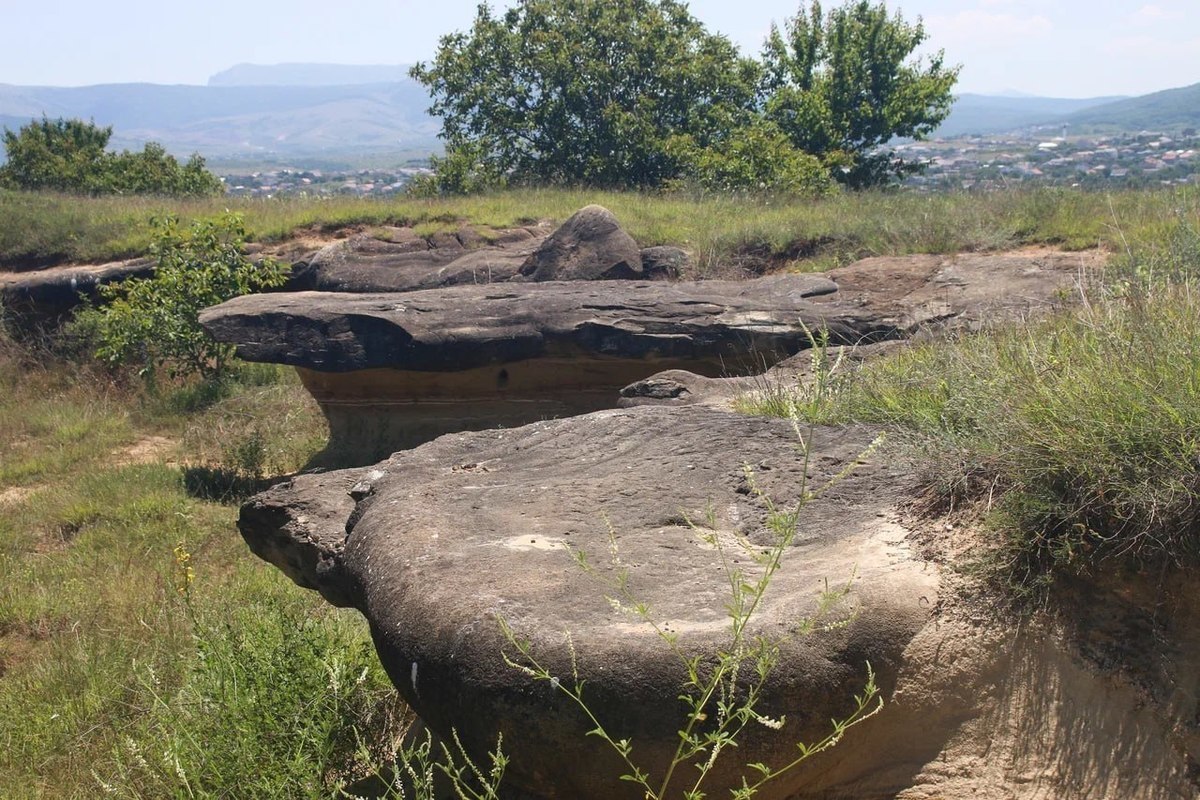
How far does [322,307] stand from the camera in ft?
27.5

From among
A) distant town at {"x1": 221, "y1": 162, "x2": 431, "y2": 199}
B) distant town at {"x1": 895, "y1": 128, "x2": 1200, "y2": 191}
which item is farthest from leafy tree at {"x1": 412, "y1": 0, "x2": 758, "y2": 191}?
distant town at {"x1": 895, "y1": 128, "x2": 1200, "y2": 191}

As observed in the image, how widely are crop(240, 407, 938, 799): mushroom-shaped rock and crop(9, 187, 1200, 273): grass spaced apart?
626 cm

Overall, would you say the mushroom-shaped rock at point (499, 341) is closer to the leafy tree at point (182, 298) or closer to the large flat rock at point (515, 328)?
the large flat rock at point (515, 328)

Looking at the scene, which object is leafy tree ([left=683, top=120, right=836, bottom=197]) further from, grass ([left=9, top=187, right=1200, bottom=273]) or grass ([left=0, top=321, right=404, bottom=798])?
grass ([left=0, top=321, right=404, bottom=798])

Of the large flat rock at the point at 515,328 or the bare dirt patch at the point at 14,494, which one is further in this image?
the bare dirt patch at the point at 14,494

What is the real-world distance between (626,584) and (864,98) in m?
20.0

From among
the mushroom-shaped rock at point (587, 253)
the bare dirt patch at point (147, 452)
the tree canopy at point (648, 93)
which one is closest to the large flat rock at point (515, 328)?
the bare dirt patch at point (147, 452)

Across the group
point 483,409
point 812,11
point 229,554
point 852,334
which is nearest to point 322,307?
point 483,409

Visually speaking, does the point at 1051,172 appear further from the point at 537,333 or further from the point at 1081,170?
the point at 537,333

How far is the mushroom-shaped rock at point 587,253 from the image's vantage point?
416 inches

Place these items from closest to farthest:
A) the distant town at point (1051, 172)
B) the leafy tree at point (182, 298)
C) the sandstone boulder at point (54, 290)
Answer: the leafy tree at point (182, 298), the sandstone boulder at point (54, 290), the distant town at point (1051, 172)

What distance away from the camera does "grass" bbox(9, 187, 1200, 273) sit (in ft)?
33.0

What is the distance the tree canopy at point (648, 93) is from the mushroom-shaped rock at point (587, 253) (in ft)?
30.0

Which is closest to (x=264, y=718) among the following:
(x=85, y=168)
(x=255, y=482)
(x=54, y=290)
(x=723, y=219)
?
(x=255, y=482)
